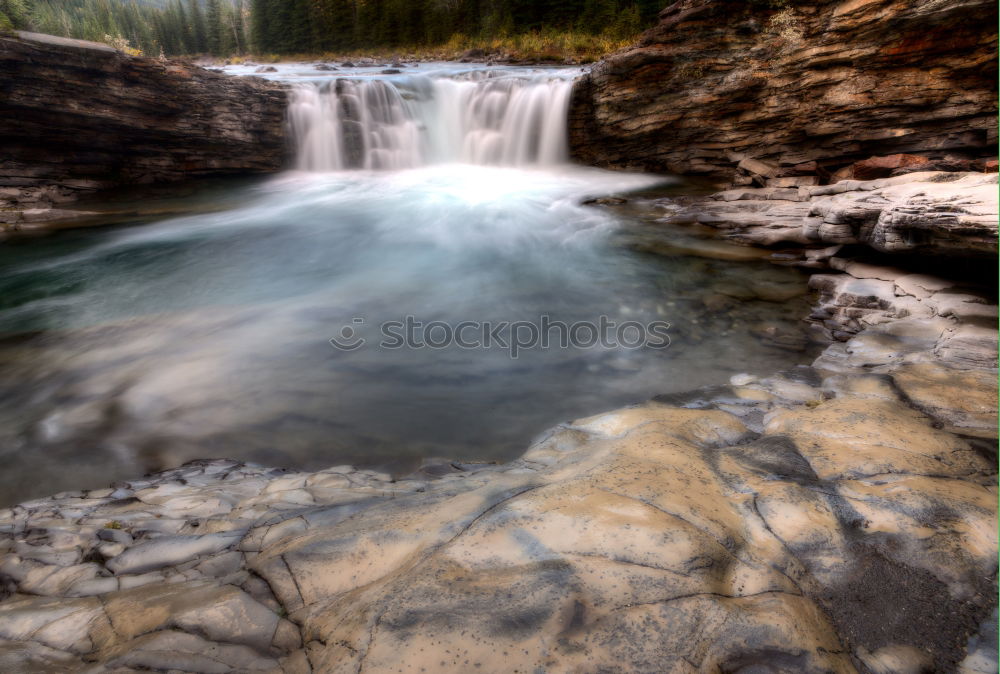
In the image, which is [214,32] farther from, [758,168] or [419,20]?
[758,168]

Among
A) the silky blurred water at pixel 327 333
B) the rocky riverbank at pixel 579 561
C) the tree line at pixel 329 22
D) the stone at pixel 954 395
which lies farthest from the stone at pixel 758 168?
the tree line at pixel 329 22

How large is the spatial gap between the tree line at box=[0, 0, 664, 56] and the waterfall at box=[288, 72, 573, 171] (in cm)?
685

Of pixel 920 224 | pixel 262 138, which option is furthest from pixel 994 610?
pixel 262 138

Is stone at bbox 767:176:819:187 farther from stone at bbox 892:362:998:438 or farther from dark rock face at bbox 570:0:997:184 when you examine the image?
stone at bbox 892:362:998:438

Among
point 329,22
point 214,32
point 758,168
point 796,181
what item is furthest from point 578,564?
point 214,32

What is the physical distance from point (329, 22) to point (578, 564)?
44948 millimetres

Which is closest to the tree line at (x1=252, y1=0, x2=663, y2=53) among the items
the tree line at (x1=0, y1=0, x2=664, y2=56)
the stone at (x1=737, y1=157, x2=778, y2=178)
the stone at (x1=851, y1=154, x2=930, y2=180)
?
the tree line at (x1=0, y1=0, x2=664, y2=56)

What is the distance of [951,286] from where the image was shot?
15.8 ft

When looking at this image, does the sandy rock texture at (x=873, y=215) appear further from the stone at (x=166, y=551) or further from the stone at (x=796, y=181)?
the stone at (x=166, y=551)

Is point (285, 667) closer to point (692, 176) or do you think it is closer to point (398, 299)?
point (398, 299)

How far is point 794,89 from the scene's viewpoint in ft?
32.9

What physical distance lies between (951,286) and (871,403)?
124 inches

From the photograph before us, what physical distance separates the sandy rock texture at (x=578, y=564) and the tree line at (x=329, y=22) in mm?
15389

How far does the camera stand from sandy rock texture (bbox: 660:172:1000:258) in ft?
14.5
